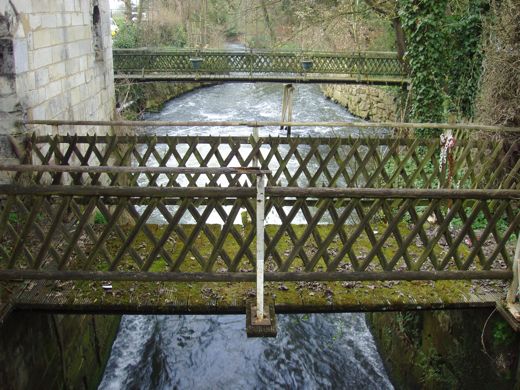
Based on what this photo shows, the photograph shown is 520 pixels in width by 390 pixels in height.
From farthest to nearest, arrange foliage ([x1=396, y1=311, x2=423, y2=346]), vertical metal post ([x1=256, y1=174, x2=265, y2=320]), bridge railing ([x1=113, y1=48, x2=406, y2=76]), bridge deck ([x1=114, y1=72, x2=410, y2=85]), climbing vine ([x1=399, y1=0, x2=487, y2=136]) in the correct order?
bridge railing ([x1=113, y1=48, x2=406, y2=76]), bridge deck ([x1=114, y1=72, x2=410, y2=85]), climbing vine ([x1=399, y1=0, x2=487, y2=136]), foliage ([x1=396, y1=311, x2=423, y2=346]), vertical metal post ([x1=256, y1=174, x2=265, y2=320])

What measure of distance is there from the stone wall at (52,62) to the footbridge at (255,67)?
714 cm

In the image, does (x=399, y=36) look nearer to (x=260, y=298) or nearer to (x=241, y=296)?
(x=241, y=296)

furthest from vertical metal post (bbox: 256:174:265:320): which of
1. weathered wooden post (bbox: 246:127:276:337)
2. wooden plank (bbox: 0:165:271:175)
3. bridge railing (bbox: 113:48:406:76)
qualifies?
bridge railing (bbox: 113:48:406:76)

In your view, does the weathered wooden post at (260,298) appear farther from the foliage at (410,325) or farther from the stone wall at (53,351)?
the foliage at (410,325)

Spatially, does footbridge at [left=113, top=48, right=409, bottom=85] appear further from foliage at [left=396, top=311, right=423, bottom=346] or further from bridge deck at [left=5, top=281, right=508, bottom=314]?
bridge deck at [left=5, top=281, right=508, bottom=314]

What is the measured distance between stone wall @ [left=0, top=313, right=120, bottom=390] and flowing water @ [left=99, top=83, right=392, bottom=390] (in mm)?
510

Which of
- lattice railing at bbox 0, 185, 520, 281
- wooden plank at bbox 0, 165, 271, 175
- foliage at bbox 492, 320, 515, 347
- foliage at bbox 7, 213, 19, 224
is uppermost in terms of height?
wooden plank at bbox 0, 165, 271, 175

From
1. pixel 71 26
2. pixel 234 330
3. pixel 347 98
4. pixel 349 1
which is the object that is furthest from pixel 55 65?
pixel 347 98

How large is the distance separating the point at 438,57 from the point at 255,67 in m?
7.90

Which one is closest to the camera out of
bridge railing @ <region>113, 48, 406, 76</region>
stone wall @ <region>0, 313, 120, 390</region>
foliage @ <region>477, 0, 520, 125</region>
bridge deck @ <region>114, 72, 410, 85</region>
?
stone wall @ <region>0, 313, 120, 390</region>

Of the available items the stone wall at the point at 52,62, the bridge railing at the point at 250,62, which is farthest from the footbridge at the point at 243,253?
the bridge railing at the point at 250,62

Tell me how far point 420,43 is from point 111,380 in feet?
28.9

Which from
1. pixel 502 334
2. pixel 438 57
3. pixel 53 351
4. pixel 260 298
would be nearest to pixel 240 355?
pixel 53 351

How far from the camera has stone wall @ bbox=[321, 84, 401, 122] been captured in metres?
17.7
